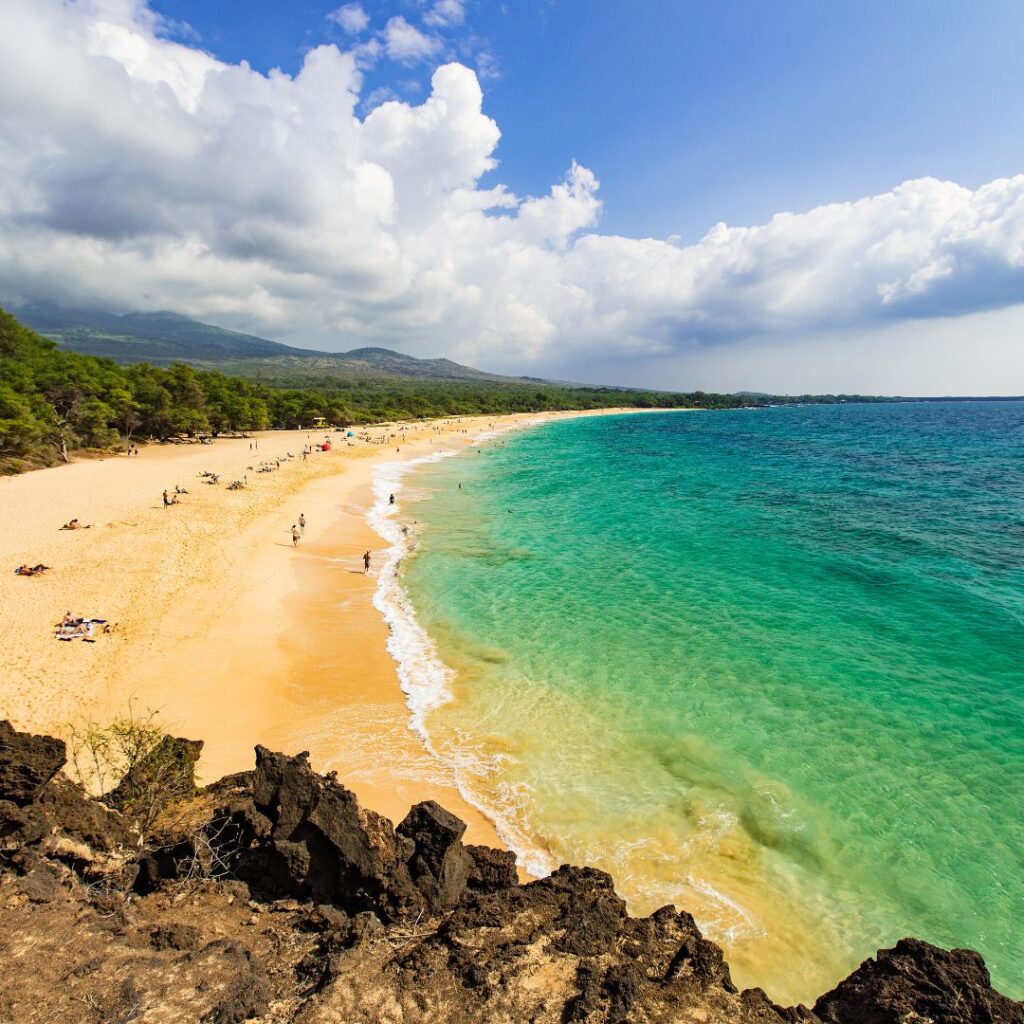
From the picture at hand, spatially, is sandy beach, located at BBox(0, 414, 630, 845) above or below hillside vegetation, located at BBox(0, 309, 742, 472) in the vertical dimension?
below

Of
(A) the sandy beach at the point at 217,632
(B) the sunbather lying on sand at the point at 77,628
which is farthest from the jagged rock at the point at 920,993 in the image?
(B) the sunbather lying on sand at the point at 77,628

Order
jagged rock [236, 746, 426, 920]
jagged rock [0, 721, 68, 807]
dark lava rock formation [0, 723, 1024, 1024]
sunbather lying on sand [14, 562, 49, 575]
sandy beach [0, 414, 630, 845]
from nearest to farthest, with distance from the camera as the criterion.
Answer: dark lava rock formation [0, 723, 1024, 1024], jagged rock [236, 746, 426, 920], jagged rock [0, 721, 68, 807], sandy beach [0, 414, 630, 845], sunbather lying on sand [14, 562, 49, 575]

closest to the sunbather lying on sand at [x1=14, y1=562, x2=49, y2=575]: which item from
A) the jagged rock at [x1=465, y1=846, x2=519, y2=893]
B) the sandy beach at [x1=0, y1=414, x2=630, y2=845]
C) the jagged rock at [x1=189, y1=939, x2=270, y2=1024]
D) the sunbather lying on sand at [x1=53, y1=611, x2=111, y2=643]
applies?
the sandy beach at [x1=0, y1=414, x2=630, y2=845]

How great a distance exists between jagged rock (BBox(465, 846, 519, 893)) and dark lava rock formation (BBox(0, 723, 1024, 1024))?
0.02 meters

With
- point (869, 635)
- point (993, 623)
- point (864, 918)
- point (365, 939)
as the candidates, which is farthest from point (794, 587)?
point (365, 939)

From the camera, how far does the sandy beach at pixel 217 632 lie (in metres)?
13.1

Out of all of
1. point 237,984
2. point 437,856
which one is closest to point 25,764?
point 237,984

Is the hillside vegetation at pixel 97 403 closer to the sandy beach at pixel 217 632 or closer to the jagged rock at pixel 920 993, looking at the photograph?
the sandy beach at pixel 217 632

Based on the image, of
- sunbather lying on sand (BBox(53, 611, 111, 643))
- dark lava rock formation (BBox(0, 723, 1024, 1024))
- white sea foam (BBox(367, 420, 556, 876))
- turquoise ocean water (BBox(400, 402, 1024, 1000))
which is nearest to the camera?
dark lava rock formation (BBox(0, 723, 1024, 1024))

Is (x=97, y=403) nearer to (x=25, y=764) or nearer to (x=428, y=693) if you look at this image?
(x=428, y=693)

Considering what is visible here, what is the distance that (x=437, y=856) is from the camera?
279 inches

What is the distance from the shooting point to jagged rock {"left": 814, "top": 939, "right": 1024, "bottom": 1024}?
5188 millimetres

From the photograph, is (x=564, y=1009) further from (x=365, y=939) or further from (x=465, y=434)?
(x=465, y=434)

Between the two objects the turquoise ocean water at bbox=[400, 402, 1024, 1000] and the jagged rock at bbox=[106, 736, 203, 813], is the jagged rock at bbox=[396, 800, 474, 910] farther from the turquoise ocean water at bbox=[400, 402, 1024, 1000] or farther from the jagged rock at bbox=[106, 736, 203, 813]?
the jagged rock at bbox=[106, 736, 203, 813]
